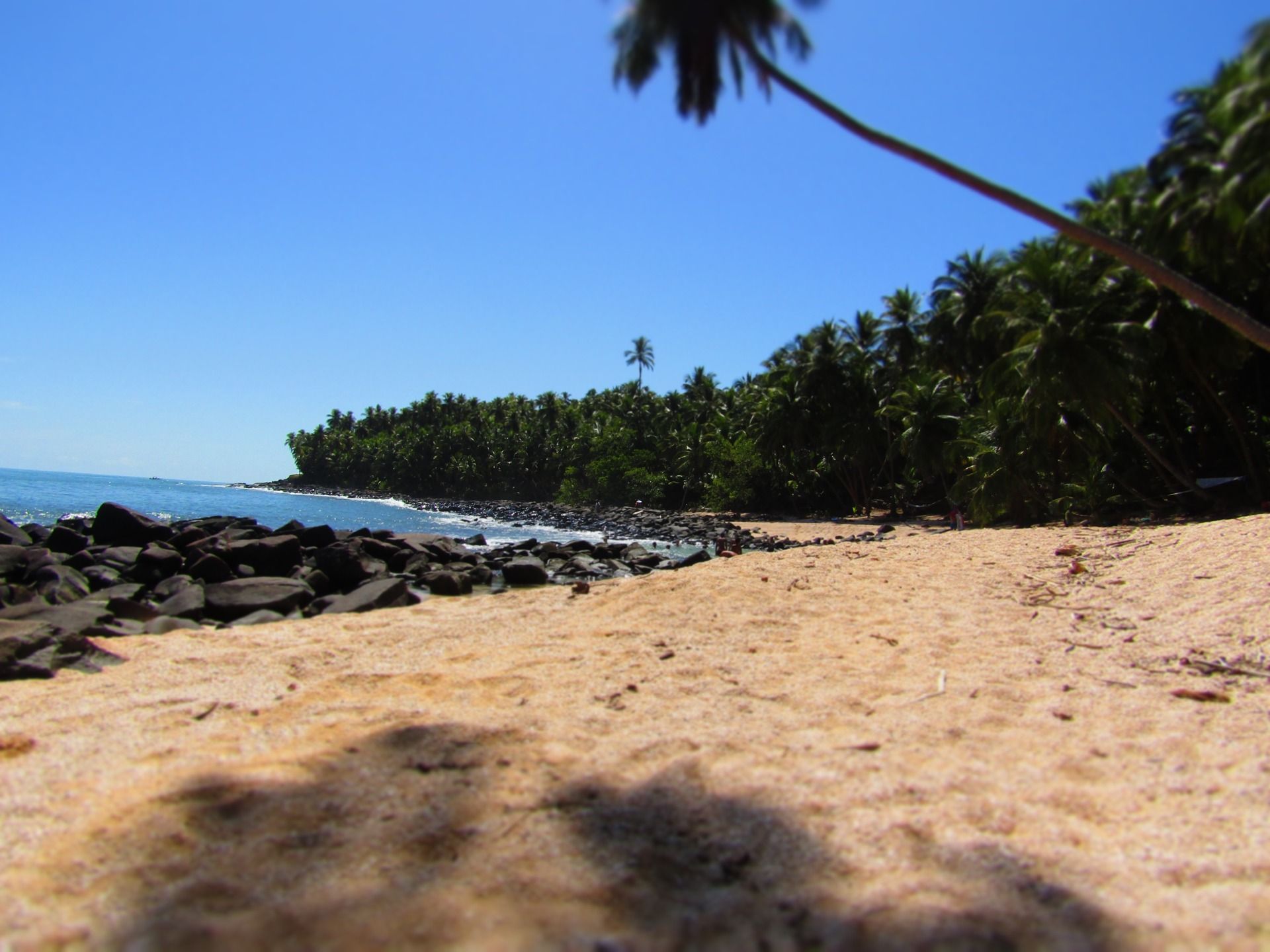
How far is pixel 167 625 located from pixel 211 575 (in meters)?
4.31

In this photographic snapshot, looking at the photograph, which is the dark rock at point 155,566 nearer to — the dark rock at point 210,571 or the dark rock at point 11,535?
the dark rock at point 210,571

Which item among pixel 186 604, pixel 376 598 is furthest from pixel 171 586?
pixel 376 598

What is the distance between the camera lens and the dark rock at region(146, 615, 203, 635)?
8797 mm

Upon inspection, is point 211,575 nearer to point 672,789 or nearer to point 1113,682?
point 672,789

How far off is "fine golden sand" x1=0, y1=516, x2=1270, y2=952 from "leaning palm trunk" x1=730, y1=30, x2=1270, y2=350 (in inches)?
94.8

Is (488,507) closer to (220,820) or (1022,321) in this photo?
(1022,321)

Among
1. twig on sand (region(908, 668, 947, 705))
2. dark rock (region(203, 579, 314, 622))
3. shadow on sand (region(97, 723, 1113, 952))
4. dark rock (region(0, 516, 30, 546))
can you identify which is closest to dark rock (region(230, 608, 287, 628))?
dark rock (region(203, 579, 314, 622))

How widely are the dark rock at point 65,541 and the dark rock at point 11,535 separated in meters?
0.54

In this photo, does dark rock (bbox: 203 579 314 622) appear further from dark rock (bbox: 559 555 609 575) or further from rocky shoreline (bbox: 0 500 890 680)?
dark rock (bbox: 559 555 609 575)

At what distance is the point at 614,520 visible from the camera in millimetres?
50406

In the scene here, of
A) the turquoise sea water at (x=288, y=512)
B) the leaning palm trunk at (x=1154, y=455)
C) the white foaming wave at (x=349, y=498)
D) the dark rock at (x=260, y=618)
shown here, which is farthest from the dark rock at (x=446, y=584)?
the white foaming wave at (x=349, y=498)

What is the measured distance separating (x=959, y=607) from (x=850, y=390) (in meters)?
41.0

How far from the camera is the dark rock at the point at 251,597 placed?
1040 centimetres

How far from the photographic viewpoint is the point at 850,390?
155ft
